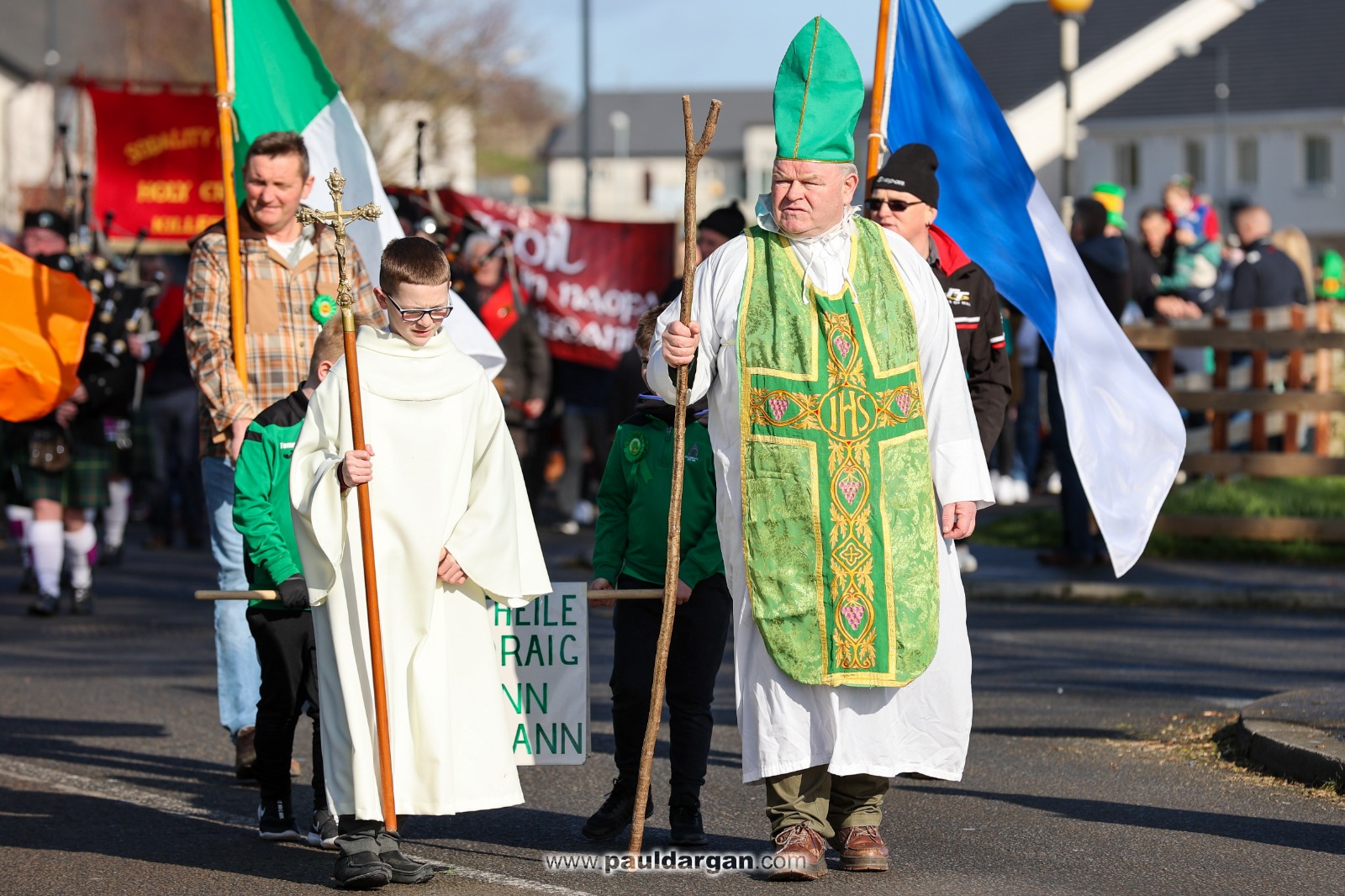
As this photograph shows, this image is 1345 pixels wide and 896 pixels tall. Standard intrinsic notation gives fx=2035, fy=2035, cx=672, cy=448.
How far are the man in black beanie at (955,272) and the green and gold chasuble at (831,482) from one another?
4.58ft

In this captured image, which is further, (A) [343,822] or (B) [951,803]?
(B) [951,803]

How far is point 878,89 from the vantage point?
24.9ft

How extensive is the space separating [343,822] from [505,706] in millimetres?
562

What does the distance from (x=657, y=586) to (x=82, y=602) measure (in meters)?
6.78

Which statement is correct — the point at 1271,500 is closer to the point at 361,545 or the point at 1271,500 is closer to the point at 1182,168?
the point at 361,545

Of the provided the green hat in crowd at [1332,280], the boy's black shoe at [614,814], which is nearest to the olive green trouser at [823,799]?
the boy's black shoe at [614,814]

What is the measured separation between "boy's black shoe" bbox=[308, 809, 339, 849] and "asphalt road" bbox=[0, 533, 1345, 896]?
4cm

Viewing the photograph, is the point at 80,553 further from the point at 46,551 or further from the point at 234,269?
the point at 234,269

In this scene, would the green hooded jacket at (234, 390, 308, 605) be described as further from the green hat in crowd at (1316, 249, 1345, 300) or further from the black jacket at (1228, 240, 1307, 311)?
the green hat in crowd at (1316, 249, 1345, 300)

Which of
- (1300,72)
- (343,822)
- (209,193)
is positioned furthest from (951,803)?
(1300,72)

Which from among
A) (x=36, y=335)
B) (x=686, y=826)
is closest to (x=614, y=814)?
(x=686, y=826)

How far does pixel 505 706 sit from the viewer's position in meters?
5.79

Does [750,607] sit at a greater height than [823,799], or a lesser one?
greater

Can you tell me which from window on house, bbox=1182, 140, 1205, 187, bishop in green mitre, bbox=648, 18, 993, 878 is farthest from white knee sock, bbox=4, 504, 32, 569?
window on house, bbox=1182, 140, 1205, 187
